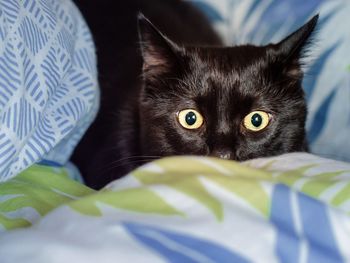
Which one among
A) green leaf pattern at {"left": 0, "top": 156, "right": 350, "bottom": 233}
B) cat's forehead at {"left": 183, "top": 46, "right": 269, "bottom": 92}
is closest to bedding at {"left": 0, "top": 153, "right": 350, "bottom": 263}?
green leaf pattern at {"left": 0, "top": 156, "right": 350, "bottom": 233}

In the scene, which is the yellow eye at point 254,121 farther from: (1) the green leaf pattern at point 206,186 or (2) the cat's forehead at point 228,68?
(1) the green leaf pattern at point 206,186

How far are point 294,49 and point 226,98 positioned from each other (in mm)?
188

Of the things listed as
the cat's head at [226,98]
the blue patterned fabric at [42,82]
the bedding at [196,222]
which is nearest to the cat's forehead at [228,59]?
the cat's head at [226,98]

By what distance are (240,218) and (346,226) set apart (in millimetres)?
136

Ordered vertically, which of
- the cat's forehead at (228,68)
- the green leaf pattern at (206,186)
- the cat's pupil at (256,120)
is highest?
the cat's forehead at (228,68)

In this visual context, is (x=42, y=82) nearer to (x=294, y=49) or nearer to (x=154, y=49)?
(x=154, y=49)

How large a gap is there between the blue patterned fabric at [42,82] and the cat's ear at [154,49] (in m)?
0.15

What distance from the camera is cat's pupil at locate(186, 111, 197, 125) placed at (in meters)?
1.15

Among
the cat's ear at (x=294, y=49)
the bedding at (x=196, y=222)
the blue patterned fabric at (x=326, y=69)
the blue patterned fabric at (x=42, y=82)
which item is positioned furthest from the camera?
the blue patterned fabric at (x=326, y=69)

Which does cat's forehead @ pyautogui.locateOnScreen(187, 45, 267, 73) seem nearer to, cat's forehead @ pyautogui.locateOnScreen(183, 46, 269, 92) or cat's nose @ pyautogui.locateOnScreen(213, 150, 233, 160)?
cat's forehead @ pyautogui.locateOnScreen(183, 46, 269, 92)

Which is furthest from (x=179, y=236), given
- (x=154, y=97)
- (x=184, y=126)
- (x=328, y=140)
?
(x=328, y=140)

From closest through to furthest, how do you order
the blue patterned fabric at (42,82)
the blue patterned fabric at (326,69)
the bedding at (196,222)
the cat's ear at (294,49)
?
the bedding at (196,222)
the blue patterned fabric at (42,82)
the cat's ear at (294,49)
the blue patterned fabric at (326,69)

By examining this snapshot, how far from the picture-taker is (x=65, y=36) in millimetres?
1218

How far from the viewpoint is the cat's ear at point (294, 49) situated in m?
1.11
